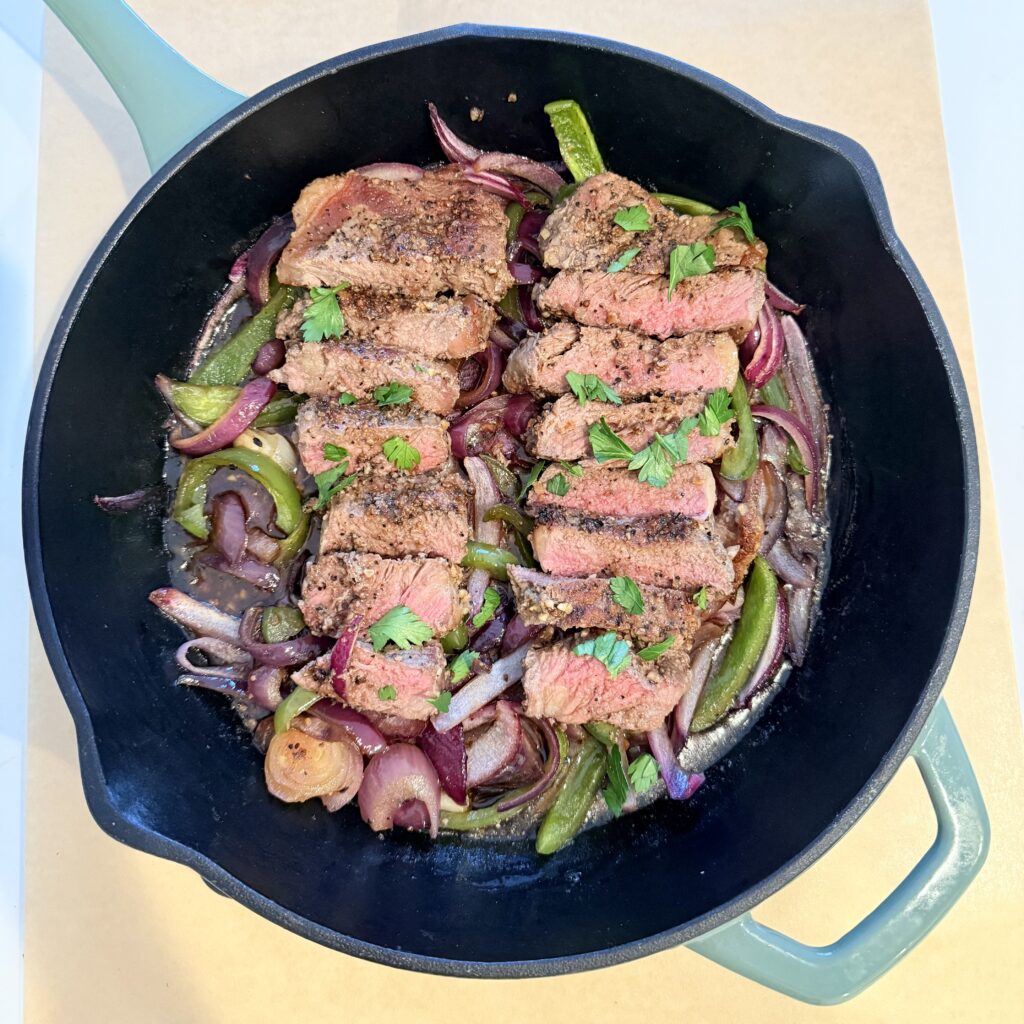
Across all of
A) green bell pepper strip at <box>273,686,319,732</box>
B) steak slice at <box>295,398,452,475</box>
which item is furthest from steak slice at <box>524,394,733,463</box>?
green bell pepper strip at <box>273,686,319,732</box>

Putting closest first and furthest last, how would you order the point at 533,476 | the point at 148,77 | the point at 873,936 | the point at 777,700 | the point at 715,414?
the point at 873,936 < the point at 148,77 < the point at 715,414 < the point at 533,476 < the point at 777,700

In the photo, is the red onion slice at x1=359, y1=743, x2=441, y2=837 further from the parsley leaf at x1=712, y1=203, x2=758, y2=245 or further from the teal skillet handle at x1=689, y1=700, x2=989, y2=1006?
the parsley leaf at x1=712, y1=203, x2=758, y2=245

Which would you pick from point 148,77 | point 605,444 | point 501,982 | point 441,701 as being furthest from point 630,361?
point 501,982

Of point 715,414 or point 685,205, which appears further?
point 685,205

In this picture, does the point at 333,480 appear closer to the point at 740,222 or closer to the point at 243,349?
the point at 243,349

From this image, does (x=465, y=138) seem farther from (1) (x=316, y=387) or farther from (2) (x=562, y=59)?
(1) (x=316, y=387)

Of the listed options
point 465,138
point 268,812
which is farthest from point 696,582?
point 465,138

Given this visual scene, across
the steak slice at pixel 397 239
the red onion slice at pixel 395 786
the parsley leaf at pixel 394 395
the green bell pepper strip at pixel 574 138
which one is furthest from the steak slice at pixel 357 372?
the red onion slice at pixel 395 786
